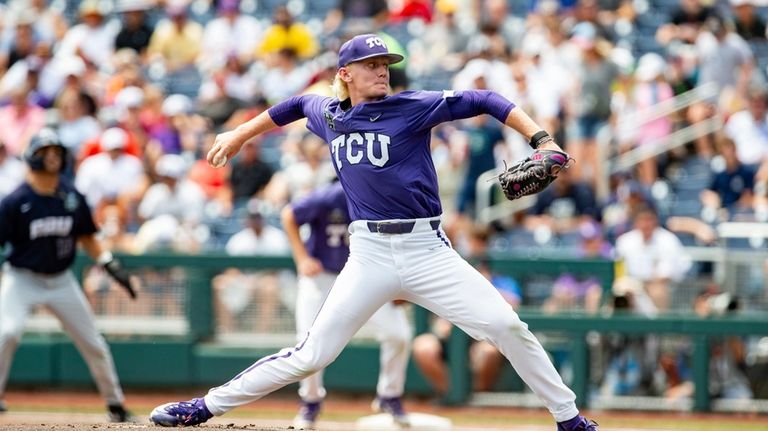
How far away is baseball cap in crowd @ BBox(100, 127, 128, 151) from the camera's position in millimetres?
12992

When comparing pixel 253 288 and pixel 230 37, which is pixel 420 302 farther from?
pixel 230 37

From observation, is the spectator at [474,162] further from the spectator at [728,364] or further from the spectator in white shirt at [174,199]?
the spectator at [728,364]

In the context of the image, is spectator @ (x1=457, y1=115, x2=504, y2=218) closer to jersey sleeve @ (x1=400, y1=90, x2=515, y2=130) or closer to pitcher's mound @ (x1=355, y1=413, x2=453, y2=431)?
pitcher's mound @ (x1=355, y1=413, x2=453, y2=431)

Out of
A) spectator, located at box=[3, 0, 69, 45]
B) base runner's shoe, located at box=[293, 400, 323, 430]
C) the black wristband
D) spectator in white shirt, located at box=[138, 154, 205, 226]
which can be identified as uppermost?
spectator, located at box=[3, 0, 69, 45]

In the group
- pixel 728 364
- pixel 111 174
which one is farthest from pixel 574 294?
pixel 111 174

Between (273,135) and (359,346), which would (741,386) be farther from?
(273,135)

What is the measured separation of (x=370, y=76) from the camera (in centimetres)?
642

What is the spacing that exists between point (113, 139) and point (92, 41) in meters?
3.15

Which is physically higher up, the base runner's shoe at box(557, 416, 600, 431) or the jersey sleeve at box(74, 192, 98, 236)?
the jersey sleeve at box(74, 192, 98, 236)

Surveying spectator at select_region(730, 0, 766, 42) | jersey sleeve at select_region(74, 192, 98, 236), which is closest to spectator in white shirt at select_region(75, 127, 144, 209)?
jersey sleeve at select_region(74, 192, 98, 236)

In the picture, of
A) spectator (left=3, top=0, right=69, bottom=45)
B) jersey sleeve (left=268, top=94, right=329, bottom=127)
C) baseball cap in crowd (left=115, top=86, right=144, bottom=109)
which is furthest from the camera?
spectator (left=3, top=0, right=69, bottom=45)

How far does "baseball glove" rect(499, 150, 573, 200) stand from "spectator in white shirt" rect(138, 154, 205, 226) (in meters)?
6.99

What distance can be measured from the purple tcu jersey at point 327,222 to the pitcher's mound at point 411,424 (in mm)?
1191

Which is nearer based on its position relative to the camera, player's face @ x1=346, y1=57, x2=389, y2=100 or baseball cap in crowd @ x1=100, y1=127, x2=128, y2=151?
player's face @ x1=346, y1=57, x2=389, y2=100
